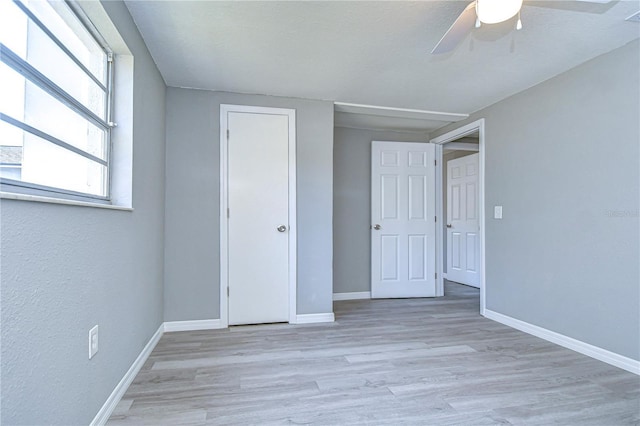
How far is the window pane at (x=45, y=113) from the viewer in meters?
1.04

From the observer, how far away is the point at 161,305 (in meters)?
2.79

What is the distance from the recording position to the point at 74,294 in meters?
1.26

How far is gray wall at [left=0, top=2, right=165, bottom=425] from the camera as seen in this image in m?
0.95

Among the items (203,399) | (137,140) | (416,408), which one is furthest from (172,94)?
(416,408)

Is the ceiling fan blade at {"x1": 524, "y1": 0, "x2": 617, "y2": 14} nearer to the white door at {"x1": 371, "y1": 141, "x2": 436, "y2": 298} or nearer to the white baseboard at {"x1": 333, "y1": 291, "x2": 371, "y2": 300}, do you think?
the white door at {"x1": 371, "y1": 141, "x2": 436, "y2": 298}

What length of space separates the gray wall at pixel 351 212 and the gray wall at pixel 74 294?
7.90ft

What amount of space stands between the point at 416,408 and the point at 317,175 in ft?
7.12

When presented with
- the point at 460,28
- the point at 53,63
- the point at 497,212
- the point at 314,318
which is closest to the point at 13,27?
the point at 53,63

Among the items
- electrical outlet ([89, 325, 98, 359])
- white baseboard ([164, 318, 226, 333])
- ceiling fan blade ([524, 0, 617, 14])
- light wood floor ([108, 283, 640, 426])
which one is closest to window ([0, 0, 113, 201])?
electrical outlet ([89, 325, 98, 359])

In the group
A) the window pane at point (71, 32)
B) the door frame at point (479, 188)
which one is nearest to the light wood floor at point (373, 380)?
the door frame at point (479, 188)

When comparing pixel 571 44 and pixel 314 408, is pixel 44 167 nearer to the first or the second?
pixel 314 408

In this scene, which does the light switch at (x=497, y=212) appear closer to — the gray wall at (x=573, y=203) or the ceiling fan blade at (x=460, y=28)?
the gray wall at (x=573, y=203)

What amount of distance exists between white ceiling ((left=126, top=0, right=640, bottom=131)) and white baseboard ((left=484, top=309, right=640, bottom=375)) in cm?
217

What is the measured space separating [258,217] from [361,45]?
176 cm
